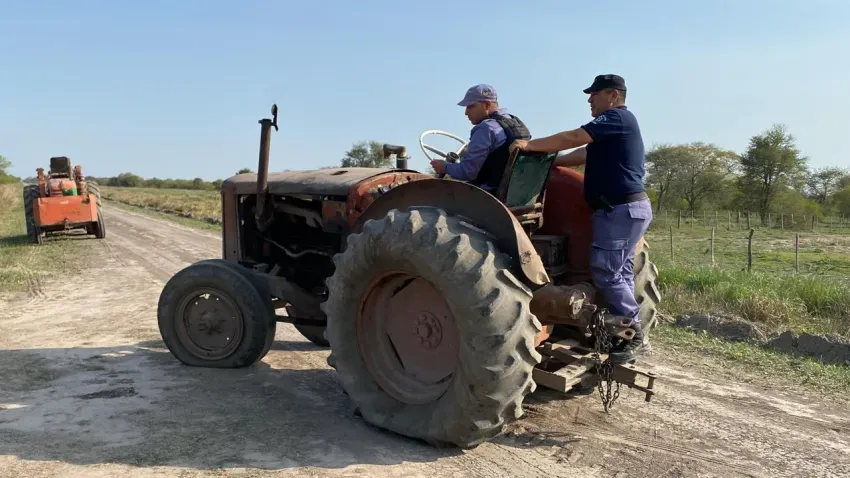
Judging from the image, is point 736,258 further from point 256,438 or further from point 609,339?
point 256,438

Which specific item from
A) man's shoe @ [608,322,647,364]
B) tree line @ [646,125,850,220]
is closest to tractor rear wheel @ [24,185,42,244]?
man's shoe @ [608,322,647,364]

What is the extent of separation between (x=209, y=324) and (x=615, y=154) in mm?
3573

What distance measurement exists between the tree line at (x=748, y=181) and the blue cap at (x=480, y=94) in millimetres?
37807

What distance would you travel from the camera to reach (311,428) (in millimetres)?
4160

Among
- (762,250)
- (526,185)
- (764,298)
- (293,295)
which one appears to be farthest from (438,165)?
(762,250)

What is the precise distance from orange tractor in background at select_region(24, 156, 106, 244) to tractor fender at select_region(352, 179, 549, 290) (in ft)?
50.6

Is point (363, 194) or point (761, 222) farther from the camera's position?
point (761, 222)

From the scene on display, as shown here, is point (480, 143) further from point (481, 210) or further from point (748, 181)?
point (748, 181)

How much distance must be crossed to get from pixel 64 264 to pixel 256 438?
10586 millimetres

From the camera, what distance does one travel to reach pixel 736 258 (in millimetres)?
17766

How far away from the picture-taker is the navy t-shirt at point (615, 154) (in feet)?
12.7

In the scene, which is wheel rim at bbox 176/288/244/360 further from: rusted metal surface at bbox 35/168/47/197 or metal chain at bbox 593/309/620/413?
rusted metal surface at bbox 35/168/47/197

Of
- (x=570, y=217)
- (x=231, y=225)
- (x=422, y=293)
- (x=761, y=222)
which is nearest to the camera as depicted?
(x=422, y=293)

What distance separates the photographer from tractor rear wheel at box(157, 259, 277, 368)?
524 cm
